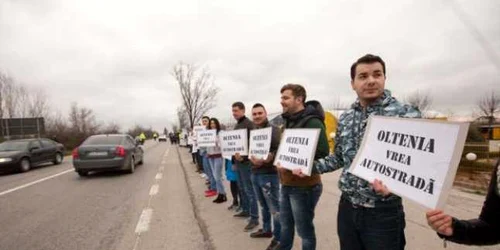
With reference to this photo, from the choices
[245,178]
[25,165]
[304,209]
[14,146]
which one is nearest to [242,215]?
[245,178]

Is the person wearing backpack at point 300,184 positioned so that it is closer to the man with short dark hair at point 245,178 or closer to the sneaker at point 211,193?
the man with short dark hair at point 245,178

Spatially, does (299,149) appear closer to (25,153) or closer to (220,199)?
(220,199)

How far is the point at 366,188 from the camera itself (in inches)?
91.3

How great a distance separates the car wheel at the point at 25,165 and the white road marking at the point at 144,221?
11565 mm

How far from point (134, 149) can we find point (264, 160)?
11.0 m

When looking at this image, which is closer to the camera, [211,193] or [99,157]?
[211,193]

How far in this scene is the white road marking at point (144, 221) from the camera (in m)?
5.46

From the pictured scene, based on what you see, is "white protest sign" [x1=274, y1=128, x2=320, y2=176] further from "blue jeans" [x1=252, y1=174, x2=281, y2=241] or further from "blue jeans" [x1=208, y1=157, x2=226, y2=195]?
"blue jeans" [x1=208, y1=157, x2=226, y2=195]

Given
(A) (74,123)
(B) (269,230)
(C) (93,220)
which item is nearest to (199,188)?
(C) (93,220)

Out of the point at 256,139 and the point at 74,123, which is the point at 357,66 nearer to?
the point at 256,139

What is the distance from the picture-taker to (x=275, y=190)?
4578 mm

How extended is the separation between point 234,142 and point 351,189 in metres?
3.58

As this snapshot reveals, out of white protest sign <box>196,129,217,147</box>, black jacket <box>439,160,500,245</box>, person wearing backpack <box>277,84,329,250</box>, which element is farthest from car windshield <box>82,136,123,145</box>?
black jacket <box>439,160,500,245</box>

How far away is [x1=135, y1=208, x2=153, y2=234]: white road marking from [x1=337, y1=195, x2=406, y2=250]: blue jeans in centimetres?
394
